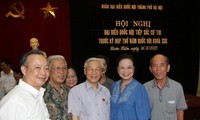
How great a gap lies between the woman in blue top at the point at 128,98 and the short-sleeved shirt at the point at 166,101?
0.71ft

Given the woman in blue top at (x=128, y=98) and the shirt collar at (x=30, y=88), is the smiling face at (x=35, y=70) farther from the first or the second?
the woman in blue top at (x=128, y=98)

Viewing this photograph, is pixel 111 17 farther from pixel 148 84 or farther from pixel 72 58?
pixel 148 84

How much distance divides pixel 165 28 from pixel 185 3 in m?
0.83

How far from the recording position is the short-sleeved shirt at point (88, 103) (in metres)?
2.62

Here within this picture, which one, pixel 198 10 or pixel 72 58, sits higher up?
pixel 198 10

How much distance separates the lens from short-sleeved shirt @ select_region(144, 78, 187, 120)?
282 cm

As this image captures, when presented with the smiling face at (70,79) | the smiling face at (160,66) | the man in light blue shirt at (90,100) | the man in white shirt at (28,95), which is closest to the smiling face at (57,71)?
the man in light blue shirt at (90,100)

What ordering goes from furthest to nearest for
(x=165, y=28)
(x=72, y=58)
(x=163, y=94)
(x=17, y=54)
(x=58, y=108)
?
(x=165, y=28) → (x=72, y=58) → (x=17, y=54) → (x=163, y=94) → (x=58, y=108)

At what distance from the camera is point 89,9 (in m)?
7.59

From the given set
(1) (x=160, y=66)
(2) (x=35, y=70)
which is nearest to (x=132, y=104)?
(1) (x=160, y=66)

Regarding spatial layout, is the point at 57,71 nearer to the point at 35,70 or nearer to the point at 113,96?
the point at 113,96

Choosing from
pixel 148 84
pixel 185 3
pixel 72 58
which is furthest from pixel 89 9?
pixel 148 84

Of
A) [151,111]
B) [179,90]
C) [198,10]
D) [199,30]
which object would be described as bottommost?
[151,111]

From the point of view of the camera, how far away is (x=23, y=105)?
176 centimetres
